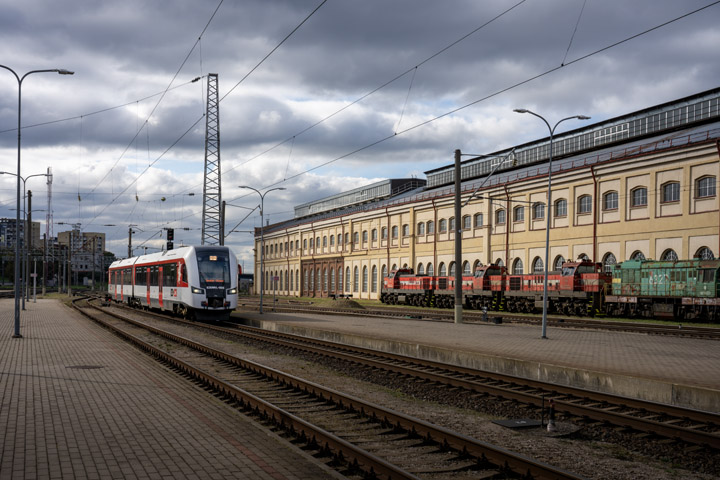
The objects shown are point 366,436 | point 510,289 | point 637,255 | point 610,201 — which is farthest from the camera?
point 510,289

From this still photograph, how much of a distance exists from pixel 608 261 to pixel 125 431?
136 feet

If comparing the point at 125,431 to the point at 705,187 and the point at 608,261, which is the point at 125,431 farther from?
the point at 608,261

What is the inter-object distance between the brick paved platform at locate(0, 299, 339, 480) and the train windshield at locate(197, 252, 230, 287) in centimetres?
1506

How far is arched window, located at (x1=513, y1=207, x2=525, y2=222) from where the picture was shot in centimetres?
5269

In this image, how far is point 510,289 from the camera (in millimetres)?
47188

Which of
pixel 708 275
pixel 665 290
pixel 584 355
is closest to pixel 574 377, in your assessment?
pixel 584 355

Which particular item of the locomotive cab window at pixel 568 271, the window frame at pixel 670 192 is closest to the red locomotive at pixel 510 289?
the locomotive cab window at pixel 568 271

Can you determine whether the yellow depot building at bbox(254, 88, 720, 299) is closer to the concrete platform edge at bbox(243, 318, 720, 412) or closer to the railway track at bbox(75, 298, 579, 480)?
the concrete platform edge at bbox(243, 318, 720, 412)

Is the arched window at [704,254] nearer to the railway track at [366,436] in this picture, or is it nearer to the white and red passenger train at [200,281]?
the white and red passenger train at [200,281]

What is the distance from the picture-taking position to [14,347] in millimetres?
19547

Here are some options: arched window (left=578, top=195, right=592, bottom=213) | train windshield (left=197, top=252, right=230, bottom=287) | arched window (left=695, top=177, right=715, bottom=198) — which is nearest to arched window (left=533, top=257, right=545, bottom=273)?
arched window (left=578, top=195, right=592, bottom=213)

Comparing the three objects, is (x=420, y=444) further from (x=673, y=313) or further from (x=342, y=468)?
(x=673, y=313)

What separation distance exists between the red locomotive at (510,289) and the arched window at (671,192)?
588cm

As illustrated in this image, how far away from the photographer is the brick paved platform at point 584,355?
12438 millimetres
